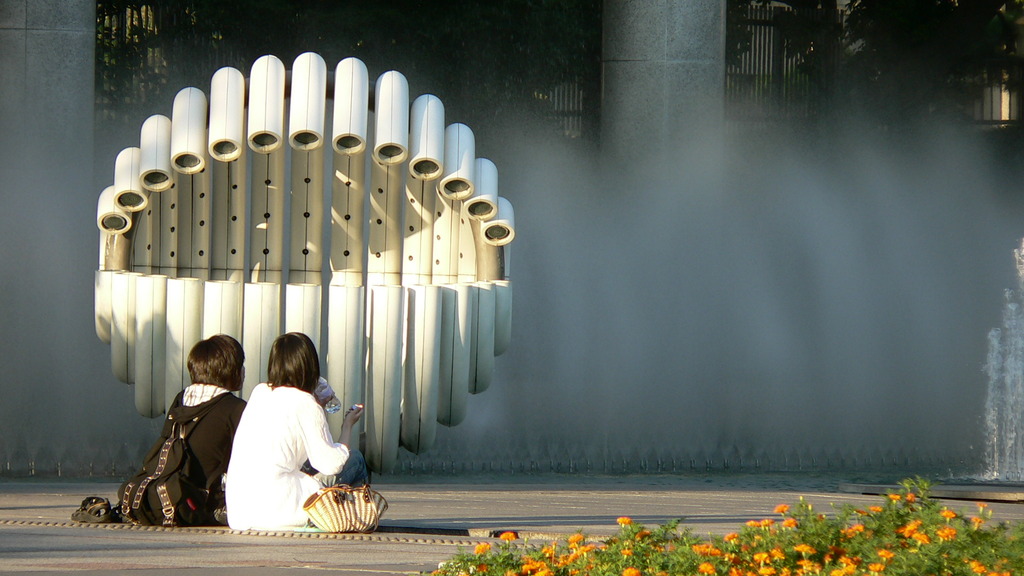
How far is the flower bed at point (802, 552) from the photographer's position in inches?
178

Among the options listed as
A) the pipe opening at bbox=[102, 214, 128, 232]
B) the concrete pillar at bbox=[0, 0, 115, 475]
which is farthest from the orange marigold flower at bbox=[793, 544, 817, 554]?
the concrete pillar at bbox=[0, 0, 115, 475]

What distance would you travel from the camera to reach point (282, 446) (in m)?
6.03

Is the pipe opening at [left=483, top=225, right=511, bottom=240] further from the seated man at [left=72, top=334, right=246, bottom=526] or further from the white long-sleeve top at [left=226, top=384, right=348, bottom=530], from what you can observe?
the white long-sleeve top at [left=226, top=384, right=348, bottom=530]

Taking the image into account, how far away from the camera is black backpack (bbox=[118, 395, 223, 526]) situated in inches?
247

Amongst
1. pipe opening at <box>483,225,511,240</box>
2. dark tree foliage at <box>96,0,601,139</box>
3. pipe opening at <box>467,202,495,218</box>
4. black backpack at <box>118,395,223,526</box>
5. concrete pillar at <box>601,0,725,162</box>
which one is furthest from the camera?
dark tree foliage at <box>96,0,601,139</box>

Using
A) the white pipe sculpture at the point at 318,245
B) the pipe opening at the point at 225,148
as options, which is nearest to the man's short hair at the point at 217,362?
the white pipe sculpture at the point at 318,245

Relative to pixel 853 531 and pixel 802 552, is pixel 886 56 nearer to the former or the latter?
pixel 853 531

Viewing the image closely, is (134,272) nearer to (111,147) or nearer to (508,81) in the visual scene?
(111,147)

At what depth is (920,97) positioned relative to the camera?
69.1 feet

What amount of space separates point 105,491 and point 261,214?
1.98 metres

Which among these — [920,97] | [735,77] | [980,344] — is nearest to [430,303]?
[980,344]

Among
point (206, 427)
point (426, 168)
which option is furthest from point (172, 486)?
point (426, 168)

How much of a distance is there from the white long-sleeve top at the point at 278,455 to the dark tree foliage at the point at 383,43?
13457mm

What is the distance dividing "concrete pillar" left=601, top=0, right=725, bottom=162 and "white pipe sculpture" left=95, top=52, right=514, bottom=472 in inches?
280
